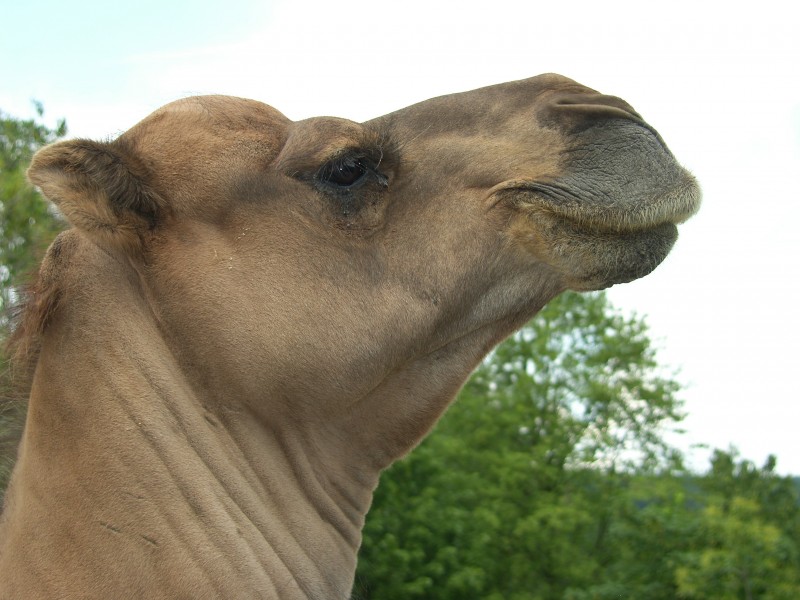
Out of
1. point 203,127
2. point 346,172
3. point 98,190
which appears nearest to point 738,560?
point 346,172

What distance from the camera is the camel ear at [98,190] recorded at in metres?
3.49

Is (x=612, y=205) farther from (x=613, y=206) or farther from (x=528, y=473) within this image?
(x=528, y=473)

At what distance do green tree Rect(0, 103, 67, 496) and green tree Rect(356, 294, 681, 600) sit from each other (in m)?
6.74

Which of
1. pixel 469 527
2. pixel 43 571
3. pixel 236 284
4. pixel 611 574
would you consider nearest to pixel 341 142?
pixel 236 284

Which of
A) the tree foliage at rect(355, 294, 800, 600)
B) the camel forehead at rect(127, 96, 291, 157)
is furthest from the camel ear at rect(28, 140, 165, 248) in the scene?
the tree foliage at rect(355, 294, 800, 600)

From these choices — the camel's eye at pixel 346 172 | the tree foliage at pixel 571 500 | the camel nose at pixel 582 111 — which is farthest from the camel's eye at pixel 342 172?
the tree foliage at pixel 571 500

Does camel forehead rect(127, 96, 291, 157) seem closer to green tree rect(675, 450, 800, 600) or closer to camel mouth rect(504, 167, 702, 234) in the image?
camel mouth rect(504, 167, 702, 234)

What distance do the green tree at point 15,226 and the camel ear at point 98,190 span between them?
39 centimetres

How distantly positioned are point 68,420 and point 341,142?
5.00 feet

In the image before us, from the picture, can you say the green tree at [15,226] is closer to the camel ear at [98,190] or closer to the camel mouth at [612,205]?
the camel ear at [98,190]

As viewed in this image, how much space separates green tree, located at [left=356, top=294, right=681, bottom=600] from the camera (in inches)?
605

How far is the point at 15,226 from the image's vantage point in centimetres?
1218

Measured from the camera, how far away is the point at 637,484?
2277cm

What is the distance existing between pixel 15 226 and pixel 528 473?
13010mm
